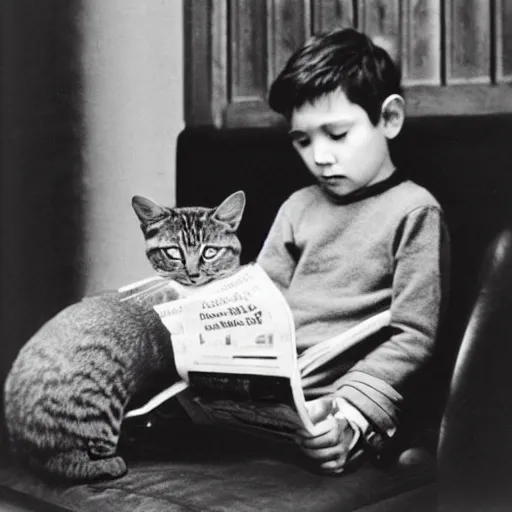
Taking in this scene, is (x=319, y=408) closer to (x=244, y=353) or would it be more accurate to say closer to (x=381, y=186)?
(x=244, y=353)

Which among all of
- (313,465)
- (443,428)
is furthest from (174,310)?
(443,428)

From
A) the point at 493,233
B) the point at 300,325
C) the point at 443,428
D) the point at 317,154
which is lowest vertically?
the point at 443,428

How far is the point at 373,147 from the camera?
3.41 feet

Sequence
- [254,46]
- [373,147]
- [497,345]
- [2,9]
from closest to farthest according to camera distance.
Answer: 1. [497,345]
2. [373,147]
3. [254,46]
4. [2,9]

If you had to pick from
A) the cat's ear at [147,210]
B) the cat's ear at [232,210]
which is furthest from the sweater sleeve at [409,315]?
the cat's ear at [147,210]

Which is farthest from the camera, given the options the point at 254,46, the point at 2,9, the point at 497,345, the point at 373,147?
the point at 2,9

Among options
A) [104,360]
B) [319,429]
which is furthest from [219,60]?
[319,429]

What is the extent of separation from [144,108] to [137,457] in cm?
61

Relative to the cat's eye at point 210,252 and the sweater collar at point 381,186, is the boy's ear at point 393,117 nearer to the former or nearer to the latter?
the sweater collar at point 381,186

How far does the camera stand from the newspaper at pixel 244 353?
1.00 metres

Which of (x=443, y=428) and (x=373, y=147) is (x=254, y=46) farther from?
(x=443, y=428)

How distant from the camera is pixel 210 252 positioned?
1.16 meters

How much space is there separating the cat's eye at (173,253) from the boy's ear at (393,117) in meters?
0.38

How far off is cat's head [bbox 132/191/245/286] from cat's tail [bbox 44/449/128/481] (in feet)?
0.98
